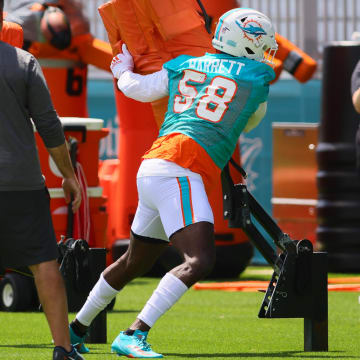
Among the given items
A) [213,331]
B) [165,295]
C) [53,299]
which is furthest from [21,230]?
[213,331]

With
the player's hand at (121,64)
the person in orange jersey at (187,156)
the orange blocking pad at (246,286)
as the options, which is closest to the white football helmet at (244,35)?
the person in orange jersey at (187,156)

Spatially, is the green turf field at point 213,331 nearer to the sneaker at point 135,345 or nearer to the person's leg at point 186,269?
the sneaker at point 135,345

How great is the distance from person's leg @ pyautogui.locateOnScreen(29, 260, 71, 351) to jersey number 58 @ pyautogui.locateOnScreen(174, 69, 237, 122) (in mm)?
1121

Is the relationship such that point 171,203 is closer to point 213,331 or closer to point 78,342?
point 78,342

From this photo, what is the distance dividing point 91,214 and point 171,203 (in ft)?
13.8

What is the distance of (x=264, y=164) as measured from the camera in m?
13.3

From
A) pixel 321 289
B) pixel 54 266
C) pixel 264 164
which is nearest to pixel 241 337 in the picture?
pixel 321 289

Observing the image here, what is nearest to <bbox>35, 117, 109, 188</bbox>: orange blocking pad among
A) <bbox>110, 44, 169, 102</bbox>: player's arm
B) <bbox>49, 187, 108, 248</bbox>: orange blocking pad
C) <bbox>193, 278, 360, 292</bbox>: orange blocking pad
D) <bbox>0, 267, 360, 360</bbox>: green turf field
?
<bbox>49, 187, 108, 248</bbox>: orange blocking pad

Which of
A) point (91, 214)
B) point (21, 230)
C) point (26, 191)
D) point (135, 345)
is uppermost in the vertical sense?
point (26, 191)

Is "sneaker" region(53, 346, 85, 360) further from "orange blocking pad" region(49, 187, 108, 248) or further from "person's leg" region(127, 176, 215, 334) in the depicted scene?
"orange blocking pad" region(49, 187, 108, 248)

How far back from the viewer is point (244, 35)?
5.52 m

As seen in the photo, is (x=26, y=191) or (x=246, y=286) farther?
(x=246, y=286)

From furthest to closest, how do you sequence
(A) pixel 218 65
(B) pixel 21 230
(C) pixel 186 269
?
(A) pixel 218 65 < (C) pixel 186 269 < (B) pixel 21 230

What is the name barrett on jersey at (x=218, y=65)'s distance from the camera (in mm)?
5465
